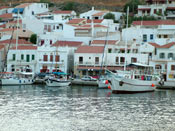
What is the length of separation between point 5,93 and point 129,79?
555 inches

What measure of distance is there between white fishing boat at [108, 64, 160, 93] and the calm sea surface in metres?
1.60

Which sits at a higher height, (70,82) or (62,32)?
(62,32)

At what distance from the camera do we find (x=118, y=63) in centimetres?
7775

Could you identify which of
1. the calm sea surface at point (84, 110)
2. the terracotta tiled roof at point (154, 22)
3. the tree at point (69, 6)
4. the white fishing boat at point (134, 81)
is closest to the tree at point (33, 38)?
the terracotta tiled roof at point (154, 22)

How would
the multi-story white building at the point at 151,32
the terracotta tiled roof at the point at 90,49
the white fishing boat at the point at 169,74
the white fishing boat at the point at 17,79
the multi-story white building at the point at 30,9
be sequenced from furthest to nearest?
the multi-story white building at the point at 30,9
the multi-story white building at the point at 151,32
the terracotta tiled roof at the point at 90,49
the white fishing boat at the point at 169,74
the white fishing boat at the point at 17,79

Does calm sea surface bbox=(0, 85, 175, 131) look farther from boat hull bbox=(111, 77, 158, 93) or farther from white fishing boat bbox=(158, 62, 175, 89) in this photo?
white fishing boat bbox=(158, 62, 175, 89)

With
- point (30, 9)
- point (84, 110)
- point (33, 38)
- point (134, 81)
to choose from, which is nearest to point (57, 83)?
point (134, 81)

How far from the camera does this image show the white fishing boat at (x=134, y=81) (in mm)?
Answer: 65375

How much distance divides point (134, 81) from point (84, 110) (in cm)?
1795

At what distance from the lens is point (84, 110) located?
161 feet

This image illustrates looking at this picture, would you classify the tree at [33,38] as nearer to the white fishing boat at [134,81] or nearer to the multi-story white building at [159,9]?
the multi-story white building at [159,9]

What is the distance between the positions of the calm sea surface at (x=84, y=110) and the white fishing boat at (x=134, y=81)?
1.60m

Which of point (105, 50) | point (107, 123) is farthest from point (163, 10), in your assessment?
point (107, 123)

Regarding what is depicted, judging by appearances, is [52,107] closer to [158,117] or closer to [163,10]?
[158,117]
